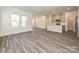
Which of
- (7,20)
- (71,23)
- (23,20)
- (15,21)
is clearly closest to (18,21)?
(15,21)

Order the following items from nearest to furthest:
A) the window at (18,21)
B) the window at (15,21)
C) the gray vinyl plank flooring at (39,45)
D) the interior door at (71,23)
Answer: the gray vinyl plank flooring at (39,45)
the window at (15,21)
the window at (18,21)
the interior door at (71,23)

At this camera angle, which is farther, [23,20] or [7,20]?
[23,20]

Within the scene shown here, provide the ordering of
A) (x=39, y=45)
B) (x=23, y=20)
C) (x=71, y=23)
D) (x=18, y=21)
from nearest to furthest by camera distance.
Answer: (x=39, y=45) < (x=18, y=21) < (x=23, y=20) < (x=71, y=23)

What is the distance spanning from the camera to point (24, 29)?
37.2 feet

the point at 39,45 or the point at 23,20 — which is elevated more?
the point at 23,20

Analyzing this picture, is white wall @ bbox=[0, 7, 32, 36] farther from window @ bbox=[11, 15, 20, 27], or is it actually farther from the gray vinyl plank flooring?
the gray vinyl plank flooring

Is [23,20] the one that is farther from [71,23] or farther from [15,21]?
[71,23]

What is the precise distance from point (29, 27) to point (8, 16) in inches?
171

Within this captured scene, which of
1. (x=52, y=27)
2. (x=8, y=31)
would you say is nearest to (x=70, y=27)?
(x=52, y=27)

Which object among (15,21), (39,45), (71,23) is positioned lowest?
(39,45)

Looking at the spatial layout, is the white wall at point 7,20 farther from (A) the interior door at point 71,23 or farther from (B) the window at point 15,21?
(A) the interior door at point 71,23

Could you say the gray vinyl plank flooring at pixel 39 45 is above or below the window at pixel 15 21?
Result: below

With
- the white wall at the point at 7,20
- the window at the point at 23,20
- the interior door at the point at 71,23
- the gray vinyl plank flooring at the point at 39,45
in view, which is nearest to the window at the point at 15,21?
the white wall at the point at 7,20

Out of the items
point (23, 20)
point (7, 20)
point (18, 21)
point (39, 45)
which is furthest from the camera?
point (23, 20)
